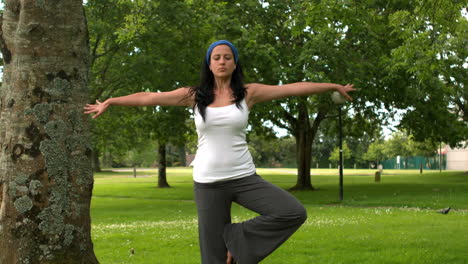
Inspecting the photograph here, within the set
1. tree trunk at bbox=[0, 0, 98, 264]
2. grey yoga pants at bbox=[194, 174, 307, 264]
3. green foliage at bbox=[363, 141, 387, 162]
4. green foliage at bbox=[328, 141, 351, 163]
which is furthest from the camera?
green foliage at bbox=[328, 141, 351, 163]

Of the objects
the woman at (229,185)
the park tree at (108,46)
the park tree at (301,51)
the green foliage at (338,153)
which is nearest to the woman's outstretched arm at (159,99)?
the woman at (229,185)

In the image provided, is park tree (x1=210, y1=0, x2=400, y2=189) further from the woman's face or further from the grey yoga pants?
the grey yoga pants

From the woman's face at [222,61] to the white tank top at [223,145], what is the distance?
1.07ft

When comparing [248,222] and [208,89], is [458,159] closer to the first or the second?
[248,222]

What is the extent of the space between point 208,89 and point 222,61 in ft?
0.96

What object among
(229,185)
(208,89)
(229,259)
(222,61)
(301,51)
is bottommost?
(229,259)

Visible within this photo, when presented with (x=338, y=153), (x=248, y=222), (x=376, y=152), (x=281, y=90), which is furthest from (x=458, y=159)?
(x=248, y=222)

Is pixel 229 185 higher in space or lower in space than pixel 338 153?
lower

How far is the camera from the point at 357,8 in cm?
1086

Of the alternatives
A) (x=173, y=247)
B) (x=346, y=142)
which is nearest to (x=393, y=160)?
(x=346, y=142)

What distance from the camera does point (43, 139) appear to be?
196 inches

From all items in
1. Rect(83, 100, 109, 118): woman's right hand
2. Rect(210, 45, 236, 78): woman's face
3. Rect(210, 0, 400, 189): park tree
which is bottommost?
Rect(83, 100, 109, 118): woman's right hand

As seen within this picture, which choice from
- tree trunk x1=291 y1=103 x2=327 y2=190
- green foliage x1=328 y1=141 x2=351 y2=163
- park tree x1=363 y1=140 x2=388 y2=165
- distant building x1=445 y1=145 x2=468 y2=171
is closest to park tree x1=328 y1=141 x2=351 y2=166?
green foliage x1=328 y1=141 x2=351 y2=163

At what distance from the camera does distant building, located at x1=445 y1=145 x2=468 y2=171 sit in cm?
7500
